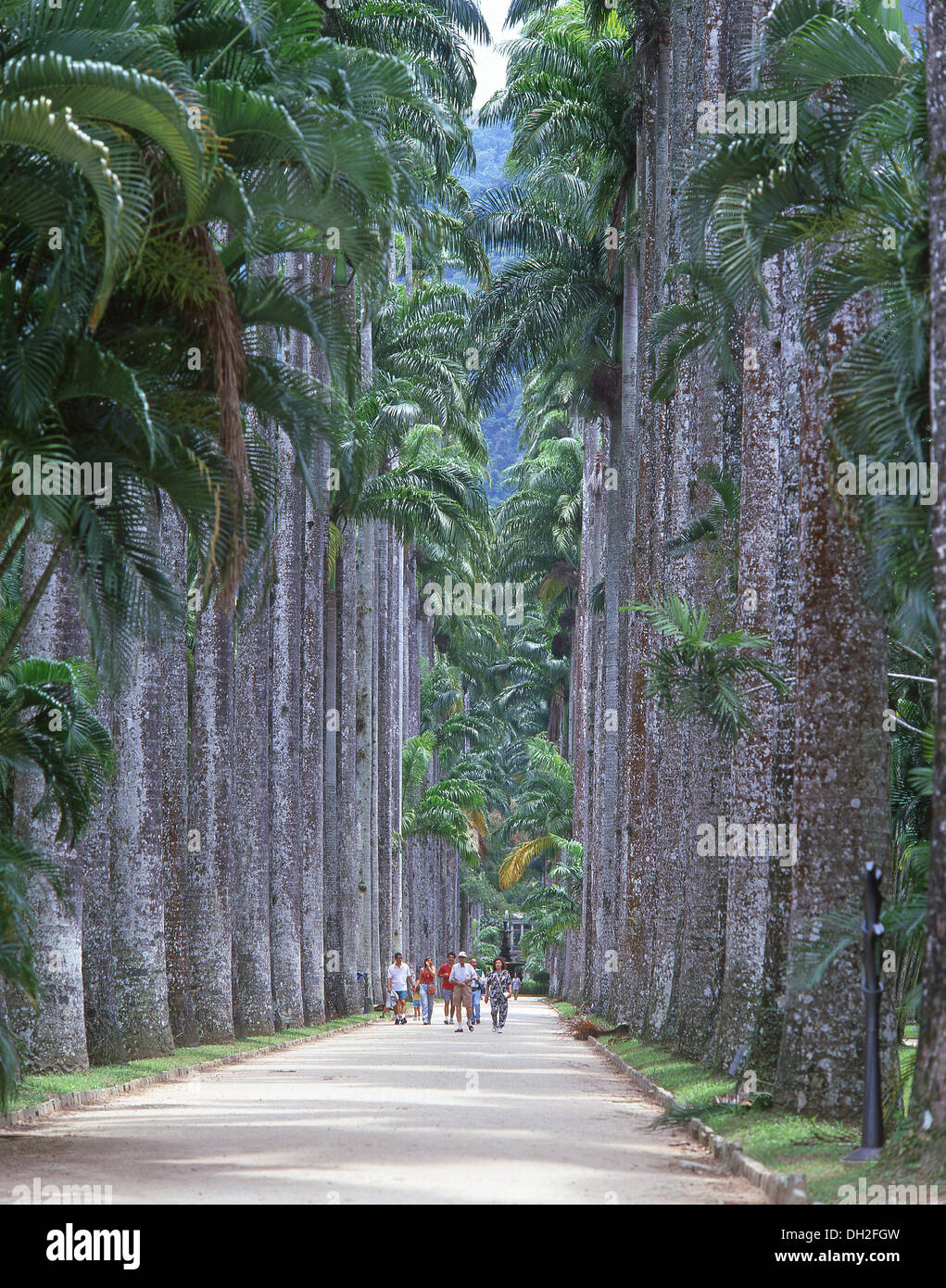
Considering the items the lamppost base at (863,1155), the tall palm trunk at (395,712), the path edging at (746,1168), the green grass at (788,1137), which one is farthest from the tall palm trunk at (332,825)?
the lamppost base at (863,1155)

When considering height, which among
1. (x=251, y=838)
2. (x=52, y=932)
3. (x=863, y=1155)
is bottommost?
(x=863, y=1155)

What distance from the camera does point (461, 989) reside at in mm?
34781

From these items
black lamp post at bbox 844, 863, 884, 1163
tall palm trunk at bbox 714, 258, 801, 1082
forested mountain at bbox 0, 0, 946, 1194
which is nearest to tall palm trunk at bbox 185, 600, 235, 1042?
forested mountain at bbox 0, 0, 946, 1194

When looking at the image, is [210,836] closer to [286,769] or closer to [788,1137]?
[286,769]

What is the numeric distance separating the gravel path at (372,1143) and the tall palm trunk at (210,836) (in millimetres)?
3674

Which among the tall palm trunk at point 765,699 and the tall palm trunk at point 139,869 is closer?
the tall palm trunk at point 765,699

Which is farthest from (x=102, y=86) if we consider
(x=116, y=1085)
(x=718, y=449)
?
(x=718, y=449)

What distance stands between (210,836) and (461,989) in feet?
42.9

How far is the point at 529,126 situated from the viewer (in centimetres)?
3083

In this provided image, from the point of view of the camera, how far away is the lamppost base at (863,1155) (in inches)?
361

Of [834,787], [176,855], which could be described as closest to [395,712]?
[176,855]

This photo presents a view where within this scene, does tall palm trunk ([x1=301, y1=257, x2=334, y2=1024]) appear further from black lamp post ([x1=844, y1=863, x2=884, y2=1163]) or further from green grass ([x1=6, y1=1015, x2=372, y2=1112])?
black lamp post ([x1=844, y1=863, x2=884, y2=1163])

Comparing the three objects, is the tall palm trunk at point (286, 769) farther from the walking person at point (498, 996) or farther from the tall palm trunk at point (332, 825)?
the walking person at point (498, 996)

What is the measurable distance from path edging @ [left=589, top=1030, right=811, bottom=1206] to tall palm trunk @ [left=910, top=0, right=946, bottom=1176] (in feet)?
2.26
